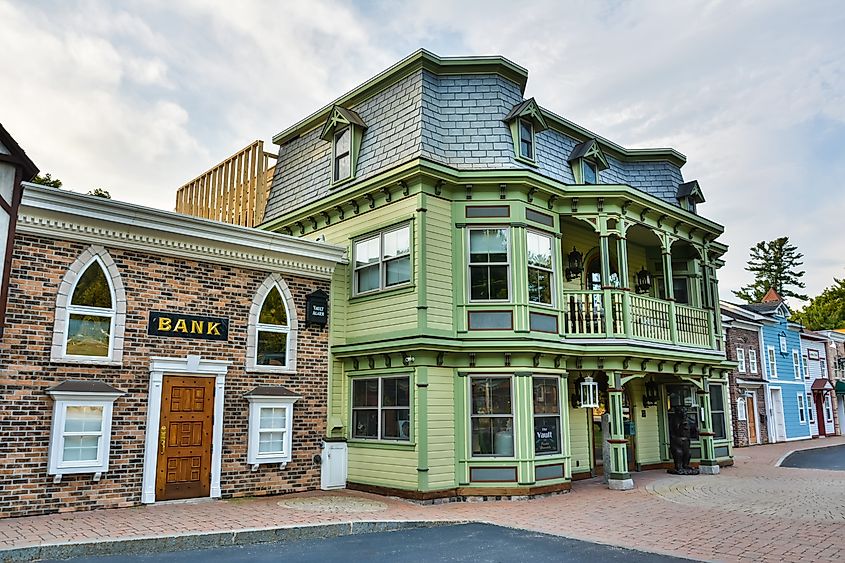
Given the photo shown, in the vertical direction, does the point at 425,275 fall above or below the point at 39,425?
above

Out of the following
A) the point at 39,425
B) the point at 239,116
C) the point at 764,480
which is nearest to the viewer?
the point at 39,425

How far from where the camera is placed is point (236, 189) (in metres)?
18.1

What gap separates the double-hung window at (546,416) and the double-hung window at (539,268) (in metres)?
1.62

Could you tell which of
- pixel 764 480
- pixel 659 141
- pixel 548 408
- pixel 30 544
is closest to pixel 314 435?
pixel 548 408

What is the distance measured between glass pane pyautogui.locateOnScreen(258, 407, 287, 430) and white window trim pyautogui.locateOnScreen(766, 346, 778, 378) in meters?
26.3

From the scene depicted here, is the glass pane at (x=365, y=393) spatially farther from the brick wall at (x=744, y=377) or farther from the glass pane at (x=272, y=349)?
the brick wall at (x=744, y=377)

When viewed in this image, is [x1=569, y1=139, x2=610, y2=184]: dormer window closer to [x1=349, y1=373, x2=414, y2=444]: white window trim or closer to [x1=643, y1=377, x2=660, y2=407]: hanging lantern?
[x1=643, y1=377, x2=660, y2=407]: hanging lantern

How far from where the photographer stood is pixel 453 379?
1189cm

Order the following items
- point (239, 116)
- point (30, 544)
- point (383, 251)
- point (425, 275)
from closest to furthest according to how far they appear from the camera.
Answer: point (30, 544) < point (425, 275) < point (383, 251) < point (239, 116)

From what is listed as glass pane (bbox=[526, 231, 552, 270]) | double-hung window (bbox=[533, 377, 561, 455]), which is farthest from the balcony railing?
double-hung window (bbox=[533, 377, 561, 455])

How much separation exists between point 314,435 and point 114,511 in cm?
385

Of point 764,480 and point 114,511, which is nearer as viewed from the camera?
point 114,511

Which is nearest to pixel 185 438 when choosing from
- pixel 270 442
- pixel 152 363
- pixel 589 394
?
pixel 152 363

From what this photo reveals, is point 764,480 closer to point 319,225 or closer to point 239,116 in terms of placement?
point 319,225
